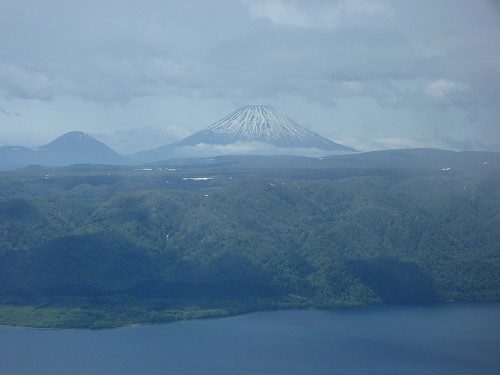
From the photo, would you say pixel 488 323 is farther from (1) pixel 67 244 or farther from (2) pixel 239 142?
(2) pixel 239 142

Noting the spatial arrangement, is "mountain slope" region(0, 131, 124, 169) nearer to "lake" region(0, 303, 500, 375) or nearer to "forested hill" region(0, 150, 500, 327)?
"forested hill" region(0, 150, 500, 327)

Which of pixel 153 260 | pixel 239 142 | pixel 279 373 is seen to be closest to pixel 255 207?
pixel 153 260

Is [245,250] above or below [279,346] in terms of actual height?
above

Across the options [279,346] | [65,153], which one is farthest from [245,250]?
[65,153]

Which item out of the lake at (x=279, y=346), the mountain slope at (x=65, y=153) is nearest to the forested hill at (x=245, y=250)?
the lake at (x=279, y=346)

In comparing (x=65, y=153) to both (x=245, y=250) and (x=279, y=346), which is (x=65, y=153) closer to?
(x=245, y=250)

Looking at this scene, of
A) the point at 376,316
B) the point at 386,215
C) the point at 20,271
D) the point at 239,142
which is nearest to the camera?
the point at 376,316
